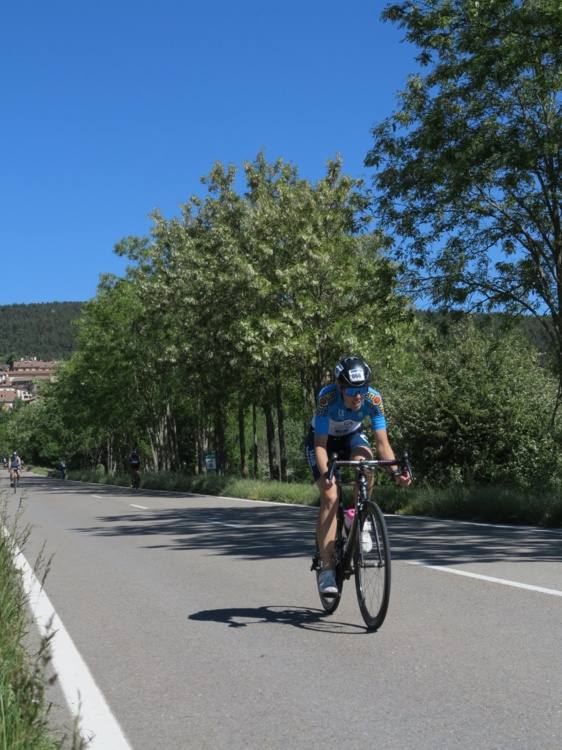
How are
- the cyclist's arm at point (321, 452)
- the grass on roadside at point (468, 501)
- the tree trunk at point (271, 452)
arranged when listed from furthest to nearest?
the tree trunk at point (271, 452) < the grass on roadside at point (468, 501) < the cyclist's arm at point (321, 452)

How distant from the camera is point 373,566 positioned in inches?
234

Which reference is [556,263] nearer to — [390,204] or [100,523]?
[390,204]

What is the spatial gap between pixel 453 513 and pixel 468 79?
29.7 feet

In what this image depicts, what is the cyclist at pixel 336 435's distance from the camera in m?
6.13

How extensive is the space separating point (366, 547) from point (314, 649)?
0.81 metres

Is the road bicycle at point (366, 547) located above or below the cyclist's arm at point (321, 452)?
below

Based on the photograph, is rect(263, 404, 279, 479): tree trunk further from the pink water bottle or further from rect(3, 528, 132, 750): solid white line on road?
the pink water bottle

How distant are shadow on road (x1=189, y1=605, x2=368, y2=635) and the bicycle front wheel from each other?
164 mm

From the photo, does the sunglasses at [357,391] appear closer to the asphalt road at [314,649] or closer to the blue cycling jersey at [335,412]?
the blue cycling jersey at [335,412]

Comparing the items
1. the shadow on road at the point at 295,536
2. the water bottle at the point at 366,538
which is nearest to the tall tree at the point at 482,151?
the shadow on road at the point at 295,536

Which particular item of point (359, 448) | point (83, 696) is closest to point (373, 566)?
point (359, 448)

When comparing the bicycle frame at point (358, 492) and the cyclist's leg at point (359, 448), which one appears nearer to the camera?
the bicycle frame at point (358, 492)

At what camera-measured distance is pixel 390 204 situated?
809 inches

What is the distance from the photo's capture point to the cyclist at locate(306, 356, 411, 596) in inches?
241
